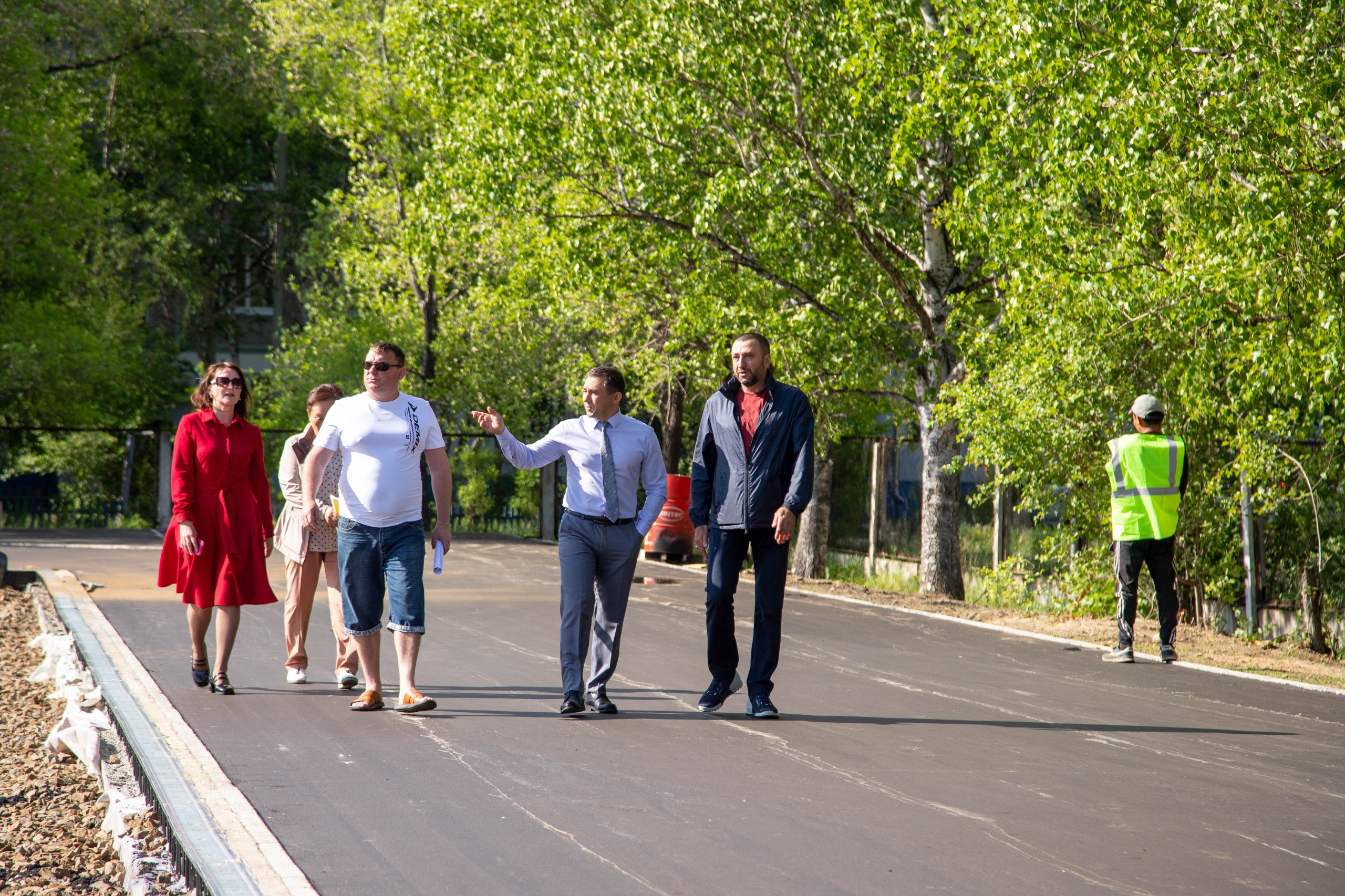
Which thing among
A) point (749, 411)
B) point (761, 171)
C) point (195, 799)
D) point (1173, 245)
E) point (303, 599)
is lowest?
point (195, 799)

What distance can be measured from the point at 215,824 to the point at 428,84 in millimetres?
16753

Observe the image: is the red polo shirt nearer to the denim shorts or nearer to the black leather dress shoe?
the black leather dress shoe

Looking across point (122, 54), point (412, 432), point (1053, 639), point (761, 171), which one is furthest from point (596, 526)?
point (122, 54)

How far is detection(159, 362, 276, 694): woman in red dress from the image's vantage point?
8.07 meters

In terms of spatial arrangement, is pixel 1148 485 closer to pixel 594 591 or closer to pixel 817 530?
pixel 594 591

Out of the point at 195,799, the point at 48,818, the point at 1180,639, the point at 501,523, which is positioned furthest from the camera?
the point at 501,523

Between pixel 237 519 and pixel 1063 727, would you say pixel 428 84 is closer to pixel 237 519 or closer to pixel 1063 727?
pixel 237 519

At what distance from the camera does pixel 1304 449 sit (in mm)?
11719

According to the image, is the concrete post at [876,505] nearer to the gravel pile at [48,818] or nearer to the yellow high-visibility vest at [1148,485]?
the yellow high-visibility vest at [1148,485]

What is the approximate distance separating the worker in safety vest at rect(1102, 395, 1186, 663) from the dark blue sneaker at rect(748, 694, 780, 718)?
3.86 metres

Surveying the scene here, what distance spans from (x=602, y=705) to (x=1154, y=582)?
4860mm

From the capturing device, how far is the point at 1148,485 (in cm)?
1031

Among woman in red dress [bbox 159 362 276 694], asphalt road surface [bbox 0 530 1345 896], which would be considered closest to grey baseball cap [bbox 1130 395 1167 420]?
asphalt road surface [bbox 0 530 1345 896]

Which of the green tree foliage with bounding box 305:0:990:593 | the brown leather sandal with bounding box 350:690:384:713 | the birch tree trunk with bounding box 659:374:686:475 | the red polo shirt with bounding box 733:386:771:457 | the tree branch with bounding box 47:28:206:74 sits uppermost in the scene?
the tree branch with bounding box 47:28:206:74
